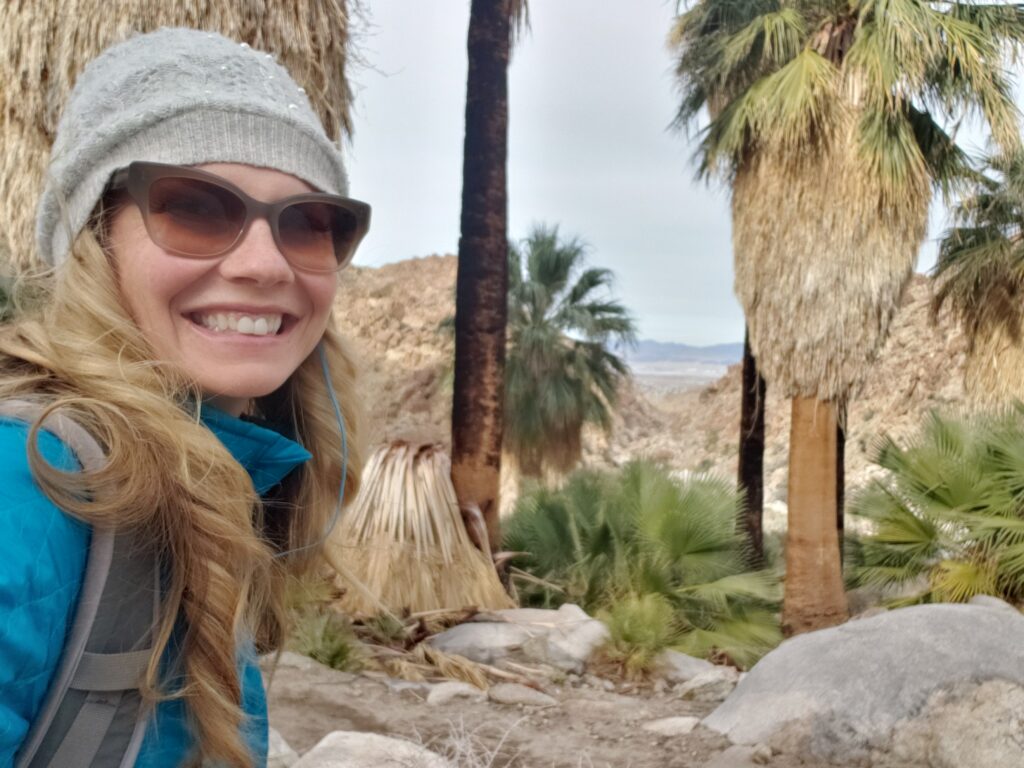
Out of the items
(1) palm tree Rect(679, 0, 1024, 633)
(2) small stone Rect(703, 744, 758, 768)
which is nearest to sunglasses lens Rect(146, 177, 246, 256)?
(2) small stone Rect(703, 744, 758, 768)

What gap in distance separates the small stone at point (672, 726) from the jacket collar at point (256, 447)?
4.34 meters

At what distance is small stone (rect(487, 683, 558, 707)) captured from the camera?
5.79 m

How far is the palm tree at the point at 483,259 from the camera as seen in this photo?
28.7 ft

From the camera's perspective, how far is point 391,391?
3938 cm

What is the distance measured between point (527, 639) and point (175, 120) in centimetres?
607

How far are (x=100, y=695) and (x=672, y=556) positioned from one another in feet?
26.8

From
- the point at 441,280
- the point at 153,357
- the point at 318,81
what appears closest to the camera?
the point at 153,357

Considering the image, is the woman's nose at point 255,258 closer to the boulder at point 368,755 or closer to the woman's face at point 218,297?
the woman's face at point 218,297

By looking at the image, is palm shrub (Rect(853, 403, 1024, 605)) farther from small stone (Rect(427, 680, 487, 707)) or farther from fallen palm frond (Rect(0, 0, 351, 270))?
fallen palm frond (Rect(0, 0, 351, 270))

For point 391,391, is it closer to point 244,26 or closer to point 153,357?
point 244,26

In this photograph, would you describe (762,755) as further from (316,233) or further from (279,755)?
(316,233)

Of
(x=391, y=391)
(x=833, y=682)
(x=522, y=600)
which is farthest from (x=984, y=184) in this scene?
(x=391, y=391)

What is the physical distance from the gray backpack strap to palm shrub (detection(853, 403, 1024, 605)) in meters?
8.28

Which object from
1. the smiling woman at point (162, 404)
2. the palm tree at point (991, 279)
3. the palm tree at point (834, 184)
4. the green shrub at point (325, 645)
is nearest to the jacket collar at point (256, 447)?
the smiling woman at point (162, 404)
